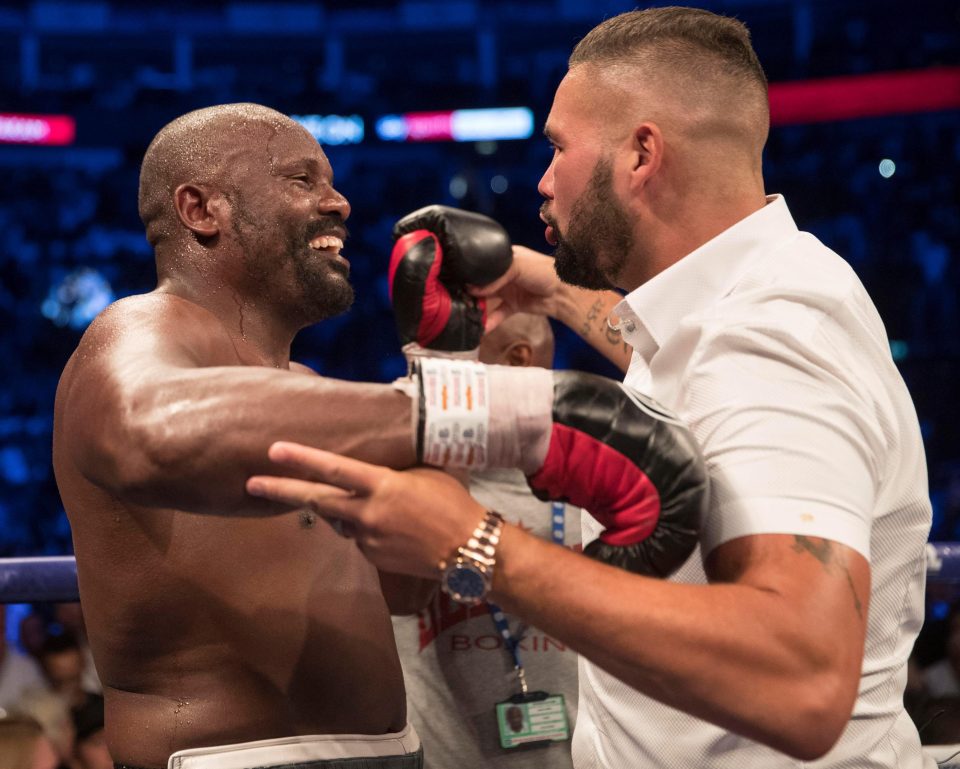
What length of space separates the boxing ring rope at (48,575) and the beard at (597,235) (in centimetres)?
84

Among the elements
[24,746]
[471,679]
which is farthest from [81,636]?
[471,679]

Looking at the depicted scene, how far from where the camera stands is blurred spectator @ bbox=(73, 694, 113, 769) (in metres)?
2.23

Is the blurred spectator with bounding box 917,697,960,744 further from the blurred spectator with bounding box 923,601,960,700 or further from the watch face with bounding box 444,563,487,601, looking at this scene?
the watch face with bounding box 444,563,487,601

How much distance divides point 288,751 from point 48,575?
0.65 m

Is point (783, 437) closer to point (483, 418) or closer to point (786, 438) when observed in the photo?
point (786, 438)

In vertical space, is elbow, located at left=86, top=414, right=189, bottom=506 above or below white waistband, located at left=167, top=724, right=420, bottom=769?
above

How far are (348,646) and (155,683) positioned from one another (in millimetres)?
292

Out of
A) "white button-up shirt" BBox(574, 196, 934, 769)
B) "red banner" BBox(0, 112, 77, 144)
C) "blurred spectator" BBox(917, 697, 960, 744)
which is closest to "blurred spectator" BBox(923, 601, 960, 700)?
"blurred spectator" BBox(917, 697, 960, 744)

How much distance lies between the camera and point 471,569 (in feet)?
3.22

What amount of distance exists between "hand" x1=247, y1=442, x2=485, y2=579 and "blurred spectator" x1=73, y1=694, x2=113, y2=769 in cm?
151

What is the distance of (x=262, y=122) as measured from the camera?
186 centimetres

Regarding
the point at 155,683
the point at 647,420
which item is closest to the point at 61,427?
the point at 155,683

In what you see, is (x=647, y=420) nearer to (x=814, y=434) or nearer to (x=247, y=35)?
(x=814, y=434)

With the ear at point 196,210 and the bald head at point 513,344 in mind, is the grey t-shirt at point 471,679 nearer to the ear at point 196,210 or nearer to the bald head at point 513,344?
the bald head at point 513,344
